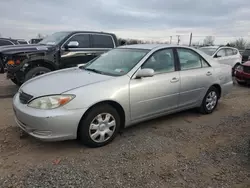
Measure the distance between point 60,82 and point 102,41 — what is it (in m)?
4.60

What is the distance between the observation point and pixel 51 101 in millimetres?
3201

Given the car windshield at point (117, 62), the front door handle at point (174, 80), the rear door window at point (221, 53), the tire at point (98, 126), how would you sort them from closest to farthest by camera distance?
the tire at point (98, 126) → the car windshield at point (117, 62) → the front door handle at point (174, 80) → the rear door window at point (221, 53)

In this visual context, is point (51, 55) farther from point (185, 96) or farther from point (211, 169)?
point (211, 169)

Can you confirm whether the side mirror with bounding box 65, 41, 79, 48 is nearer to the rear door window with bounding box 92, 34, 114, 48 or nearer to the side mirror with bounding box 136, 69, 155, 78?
the rear door window with bounding box 92, 34, 114, 48

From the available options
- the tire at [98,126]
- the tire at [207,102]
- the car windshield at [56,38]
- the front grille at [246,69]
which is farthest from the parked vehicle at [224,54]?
the tire at [98,126]

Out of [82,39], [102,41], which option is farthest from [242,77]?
[82,39]

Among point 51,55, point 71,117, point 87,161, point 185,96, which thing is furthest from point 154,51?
point 51,55

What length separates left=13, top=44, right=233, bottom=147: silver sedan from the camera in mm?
3207

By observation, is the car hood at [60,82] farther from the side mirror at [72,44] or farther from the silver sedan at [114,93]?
the side mirror at [72,44]

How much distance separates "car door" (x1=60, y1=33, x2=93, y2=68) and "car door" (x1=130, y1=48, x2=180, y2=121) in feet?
11.1

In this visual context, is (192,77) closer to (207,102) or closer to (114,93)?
(207,102)

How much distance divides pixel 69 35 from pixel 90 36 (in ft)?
2.45

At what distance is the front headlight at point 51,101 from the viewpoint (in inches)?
125

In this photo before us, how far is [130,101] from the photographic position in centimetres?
375
